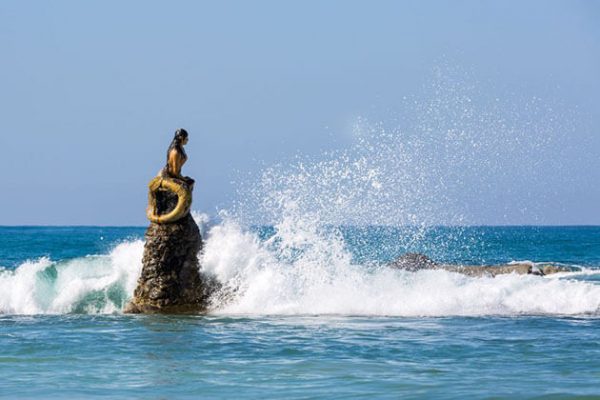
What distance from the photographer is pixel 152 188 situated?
1653cm

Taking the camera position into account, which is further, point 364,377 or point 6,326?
point 6,326

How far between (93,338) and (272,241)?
15.7 ft

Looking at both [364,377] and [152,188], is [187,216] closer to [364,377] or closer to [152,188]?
[152,188]

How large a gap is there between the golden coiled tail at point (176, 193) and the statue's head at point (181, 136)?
558mm

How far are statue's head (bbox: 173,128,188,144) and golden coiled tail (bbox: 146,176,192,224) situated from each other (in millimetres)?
558

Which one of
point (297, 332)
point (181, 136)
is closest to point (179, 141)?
point (181, 136)

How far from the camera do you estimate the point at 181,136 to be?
16484 millimetres

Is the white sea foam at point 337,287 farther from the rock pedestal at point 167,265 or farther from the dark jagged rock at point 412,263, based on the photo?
the dark jagged rock at point 412,263

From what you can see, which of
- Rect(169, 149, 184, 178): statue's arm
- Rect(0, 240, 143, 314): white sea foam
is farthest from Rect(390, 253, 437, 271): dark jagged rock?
Rect(169, 149, 184, 178): statue's arm

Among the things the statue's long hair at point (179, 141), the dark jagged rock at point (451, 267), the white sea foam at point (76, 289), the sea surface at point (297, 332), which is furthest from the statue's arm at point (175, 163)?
the dark jagged rock at point (451, 267)

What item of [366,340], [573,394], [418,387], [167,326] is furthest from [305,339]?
[573,394]

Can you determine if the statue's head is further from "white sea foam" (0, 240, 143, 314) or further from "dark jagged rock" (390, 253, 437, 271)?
"dark jagged rock" (390, 253, 437, 271)

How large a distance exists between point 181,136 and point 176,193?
812mm

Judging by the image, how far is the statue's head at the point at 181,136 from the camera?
16.4 m
